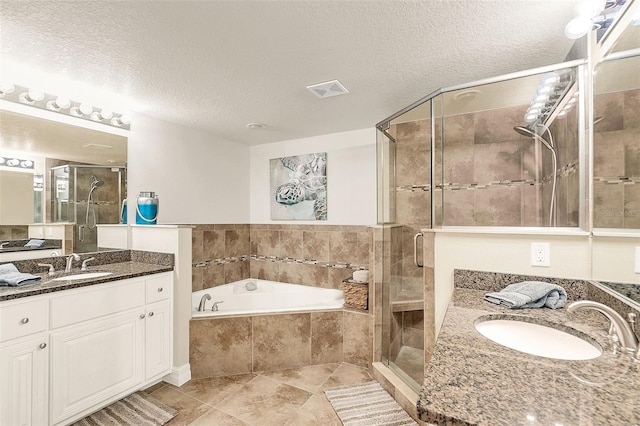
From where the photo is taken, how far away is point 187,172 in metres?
3.22

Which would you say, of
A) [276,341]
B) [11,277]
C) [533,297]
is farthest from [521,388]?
[11,277]

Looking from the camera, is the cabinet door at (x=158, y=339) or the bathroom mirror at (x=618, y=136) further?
the cabinet door at (x=158, y=339)

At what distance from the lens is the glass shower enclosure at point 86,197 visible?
220 centimetres

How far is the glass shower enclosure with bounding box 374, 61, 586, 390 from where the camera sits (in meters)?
1.68

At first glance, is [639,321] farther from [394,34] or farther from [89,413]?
[89,413]

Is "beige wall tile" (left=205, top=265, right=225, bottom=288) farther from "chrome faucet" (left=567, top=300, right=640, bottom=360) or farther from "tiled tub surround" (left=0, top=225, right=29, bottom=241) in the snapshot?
"chrome faucet" (left=567, top=300, right=640, bottom=360)

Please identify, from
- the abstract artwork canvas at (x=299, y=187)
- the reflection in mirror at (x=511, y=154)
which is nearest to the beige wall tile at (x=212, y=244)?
the abstract artwork canvas at (x=299, y=187)

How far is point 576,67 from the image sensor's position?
1443 millimetres

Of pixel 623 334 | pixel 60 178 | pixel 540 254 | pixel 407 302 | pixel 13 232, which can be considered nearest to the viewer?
pixel 623 334

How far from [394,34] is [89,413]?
2.88 meters

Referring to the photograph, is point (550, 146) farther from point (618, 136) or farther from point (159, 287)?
point (159, 287)

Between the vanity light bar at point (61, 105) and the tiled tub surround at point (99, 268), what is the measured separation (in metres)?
1.11

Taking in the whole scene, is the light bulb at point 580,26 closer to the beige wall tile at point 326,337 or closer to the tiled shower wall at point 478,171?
the tiled shower wall at point 478,171

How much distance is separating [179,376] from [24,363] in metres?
1.05
